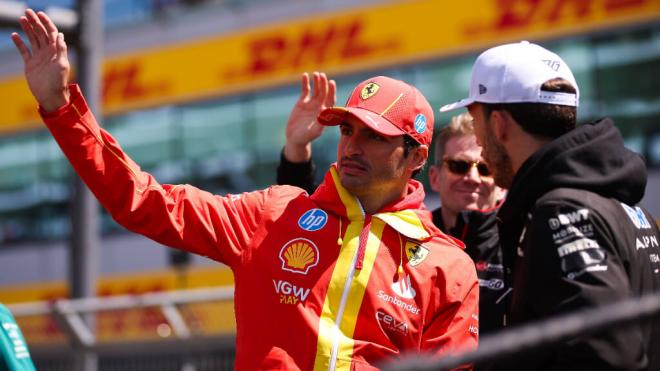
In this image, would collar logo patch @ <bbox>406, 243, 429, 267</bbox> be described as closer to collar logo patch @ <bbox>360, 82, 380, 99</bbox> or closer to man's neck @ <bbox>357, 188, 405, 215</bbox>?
man's neck @ <bbox>357, 188, 405, 215</bbox>

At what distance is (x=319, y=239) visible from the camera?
340 cm

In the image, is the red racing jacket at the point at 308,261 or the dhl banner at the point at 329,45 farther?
the dhl banner at the point at 329,45

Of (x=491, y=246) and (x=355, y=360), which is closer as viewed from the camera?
(x=355, y=360)

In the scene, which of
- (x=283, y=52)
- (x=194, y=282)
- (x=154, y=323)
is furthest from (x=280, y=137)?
(x=154, y=323)

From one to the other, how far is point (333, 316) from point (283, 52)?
11411 mm

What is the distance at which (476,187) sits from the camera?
15.0 ft

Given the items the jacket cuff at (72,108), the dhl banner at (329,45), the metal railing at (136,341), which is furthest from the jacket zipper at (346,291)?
the dhl banner at (329,45)

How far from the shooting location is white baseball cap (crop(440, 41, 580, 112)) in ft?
9.41

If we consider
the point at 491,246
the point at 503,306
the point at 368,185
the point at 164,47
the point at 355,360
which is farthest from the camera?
the point at 164,47

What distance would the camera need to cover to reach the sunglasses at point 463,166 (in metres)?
4.56

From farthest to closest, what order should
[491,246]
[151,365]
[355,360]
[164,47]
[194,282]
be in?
[164,47]
[194,282]
[151,365]
[491,246]
[355,360]

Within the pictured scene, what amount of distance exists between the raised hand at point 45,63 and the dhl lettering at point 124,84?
12.4m

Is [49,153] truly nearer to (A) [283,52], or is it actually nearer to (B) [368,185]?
(A) [283,52]

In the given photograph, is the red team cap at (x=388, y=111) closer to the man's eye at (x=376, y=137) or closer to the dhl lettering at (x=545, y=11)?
the man's eye at (x=376, y=137)
